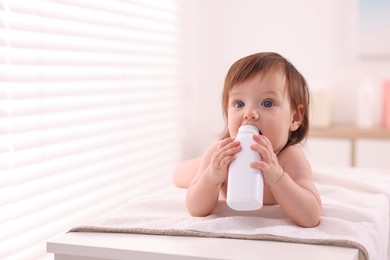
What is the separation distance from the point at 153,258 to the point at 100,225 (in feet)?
0.62

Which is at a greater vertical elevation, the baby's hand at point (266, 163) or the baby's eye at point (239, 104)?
the baby's eye at point (239, 104)

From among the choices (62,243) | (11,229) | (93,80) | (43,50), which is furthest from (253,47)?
(62,243)

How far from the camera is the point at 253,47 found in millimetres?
3150

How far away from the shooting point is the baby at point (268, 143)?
1037mm

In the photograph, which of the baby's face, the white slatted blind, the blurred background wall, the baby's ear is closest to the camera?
the baby's face

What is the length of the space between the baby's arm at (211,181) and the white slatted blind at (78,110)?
0.67 meters

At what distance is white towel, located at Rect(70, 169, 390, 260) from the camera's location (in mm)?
985

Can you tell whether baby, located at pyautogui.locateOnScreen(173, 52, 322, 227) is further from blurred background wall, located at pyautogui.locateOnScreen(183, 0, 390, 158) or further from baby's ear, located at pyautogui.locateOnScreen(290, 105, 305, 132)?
blurred background wall, located at pyautogui.locateOnScreen(183, 0, 390, 158)

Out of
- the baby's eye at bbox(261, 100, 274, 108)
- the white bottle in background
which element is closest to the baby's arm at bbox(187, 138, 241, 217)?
the baby's eye at bbox(261, 100, 274, 108)

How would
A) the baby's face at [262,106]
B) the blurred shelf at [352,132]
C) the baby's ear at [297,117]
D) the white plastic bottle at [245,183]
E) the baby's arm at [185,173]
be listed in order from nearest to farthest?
the white plastic bottle at [245,183]
the baby's face at [262,106]
the baby's ear at [297,117]
the baby's arm at [185,173]
the blurred shelf at [352,132]

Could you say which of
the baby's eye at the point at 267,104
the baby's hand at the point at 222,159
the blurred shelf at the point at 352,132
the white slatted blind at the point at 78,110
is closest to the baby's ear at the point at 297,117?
the baby's eye at the point at 267,104

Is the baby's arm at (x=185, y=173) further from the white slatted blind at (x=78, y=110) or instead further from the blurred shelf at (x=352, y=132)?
the blurred shelf at (x=352, y=132)

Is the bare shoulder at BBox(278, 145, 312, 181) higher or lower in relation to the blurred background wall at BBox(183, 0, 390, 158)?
lower

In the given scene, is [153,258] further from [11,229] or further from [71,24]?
[71,24]
